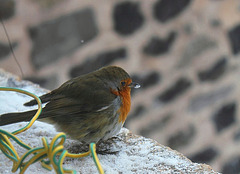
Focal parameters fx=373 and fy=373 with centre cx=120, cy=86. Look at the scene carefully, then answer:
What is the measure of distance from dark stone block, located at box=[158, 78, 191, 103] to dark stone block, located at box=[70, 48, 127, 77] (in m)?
0.50

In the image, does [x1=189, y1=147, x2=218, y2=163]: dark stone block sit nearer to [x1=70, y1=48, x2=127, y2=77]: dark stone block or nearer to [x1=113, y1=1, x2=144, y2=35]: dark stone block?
[x1=70, y1=48, x2=127, y2=77]: dark stone block

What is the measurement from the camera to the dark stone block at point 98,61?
262 centimetres

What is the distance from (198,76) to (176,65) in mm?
250

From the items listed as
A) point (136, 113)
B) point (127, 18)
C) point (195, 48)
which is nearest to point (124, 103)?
point (127, 18)

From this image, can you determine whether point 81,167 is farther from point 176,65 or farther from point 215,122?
point 215,122

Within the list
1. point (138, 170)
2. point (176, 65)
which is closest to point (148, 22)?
point (176, 65)

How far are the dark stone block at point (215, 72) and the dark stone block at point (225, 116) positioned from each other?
31 centimetres

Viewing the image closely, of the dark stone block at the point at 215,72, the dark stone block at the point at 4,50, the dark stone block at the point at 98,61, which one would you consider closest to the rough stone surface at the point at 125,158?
the dark stone block at the point at 4,50

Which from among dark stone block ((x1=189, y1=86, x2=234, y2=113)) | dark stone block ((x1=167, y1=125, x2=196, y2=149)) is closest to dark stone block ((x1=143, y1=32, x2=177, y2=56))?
dark stone block ((x1=189, y1=86, x2=234, y2=113))

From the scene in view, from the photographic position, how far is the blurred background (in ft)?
8.09

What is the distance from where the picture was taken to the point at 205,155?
3264 mm

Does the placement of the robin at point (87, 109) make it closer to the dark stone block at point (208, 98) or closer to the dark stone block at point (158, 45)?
the dark stone block at point (158, 45)

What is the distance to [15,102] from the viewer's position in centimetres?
176

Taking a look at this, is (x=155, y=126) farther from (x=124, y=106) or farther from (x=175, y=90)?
(x=124, y=106)
